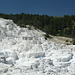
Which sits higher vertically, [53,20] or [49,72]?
[53,20]

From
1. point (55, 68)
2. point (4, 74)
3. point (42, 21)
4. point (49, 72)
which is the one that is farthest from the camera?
point (42, 21)

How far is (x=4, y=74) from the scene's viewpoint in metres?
9.66

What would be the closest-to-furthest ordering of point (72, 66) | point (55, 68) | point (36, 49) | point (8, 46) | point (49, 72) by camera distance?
→ point (49, 72)
point (55, 68)
point (72, 66)
point (36, 49)
point (8, 46)

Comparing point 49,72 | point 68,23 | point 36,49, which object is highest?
point 68,23

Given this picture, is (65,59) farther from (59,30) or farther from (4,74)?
(59,30)

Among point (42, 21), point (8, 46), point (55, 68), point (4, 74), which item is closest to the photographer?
point (4, 74)

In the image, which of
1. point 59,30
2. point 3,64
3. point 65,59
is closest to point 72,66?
point 65,59

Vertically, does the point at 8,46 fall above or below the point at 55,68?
above

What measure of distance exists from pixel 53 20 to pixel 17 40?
141ft

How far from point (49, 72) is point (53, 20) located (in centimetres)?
4796

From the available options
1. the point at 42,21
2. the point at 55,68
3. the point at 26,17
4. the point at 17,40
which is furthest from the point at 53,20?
the point at 55,68

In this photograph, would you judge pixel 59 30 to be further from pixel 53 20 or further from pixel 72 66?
pixel 72 66

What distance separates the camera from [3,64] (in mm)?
10719

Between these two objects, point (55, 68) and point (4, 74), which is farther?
point (55, 68)
